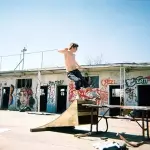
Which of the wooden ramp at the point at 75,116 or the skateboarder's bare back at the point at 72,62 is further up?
the skateboarder's bare back at the point at 72,62

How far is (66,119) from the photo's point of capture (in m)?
6.64

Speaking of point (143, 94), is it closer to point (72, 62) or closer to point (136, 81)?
point (136, 81)

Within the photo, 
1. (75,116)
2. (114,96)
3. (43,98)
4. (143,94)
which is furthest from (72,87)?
(75,116)

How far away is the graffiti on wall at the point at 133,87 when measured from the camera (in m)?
15.6

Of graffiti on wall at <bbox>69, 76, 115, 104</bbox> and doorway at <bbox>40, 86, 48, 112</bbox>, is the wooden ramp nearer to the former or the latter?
graffiti on wall at <bbox>69, 76, 115, 104</bbox>

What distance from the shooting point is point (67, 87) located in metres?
18.7

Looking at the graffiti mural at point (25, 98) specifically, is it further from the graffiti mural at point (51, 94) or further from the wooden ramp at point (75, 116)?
the wooden ramp at point (75, 116)

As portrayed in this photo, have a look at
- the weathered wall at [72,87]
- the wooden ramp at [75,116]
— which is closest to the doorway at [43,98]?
the weathered wall at [72,87]

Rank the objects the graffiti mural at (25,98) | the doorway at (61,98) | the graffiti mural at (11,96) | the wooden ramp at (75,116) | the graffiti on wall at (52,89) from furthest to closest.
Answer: the graffiti mural at (11,96), the graffiti mural at (25,98), the doorway at (61,98), the graffiti on wall at (52,89), the wooden ramp at (75,116)

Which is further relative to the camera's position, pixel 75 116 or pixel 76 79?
pixel 76 79

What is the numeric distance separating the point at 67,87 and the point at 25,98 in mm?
4950

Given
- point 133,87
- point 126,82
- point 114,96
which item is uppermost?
point 126,82

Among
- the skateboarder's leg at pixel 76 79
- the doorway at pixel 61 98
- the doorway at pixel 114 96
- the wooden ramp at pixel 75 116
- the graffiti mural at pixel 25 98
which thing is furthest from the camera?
the graffiti mural at pixel 25 98

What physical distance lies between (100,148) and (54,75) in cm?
1552
